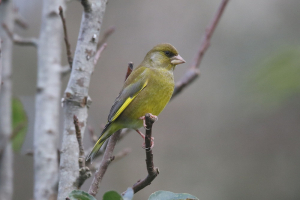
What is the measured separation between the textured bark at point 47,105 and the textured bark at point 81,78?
0.33m

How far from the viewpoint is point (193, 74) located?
11.0ft

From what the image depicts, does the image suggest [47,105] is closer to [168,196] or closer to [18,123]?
[18,123]

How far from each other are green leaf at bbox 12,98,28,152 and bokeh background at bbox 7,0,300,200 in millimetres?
4105

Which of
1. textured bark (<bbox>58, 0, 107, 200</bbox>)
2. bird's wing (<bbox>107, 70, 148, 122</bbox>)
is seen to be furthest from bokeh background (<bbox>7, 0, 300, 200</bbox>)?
textured bark (<bbox>58, 0, 107, 200</bbox>)

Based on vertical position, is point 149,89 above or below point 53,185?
above

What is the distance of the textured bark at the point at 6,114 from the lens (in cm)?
287

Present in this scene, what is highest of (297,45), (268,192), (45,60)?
(297,45)

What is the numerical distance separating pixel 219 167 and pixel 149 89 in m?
6.74

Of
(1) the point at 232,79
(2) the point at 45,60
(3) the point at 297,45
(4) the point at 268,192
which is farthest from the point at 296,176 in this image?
(2) the point at 45,60

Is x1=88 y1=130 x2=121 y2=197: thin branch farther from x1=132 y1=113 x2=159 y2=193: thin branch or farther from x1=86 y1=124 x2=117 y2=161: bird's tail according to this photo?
x1=86 y1=124 x2=117 y2=161: bird's tail

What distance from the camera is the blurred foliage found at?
3.46 meters

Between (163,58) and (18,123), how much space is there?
5.52 feet

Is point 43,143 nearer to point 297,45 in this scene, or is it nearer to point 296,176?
point 297,45

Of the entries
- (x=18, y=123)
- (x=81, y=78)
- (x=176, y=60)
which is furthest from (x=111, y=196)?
(x=176, y=60)
